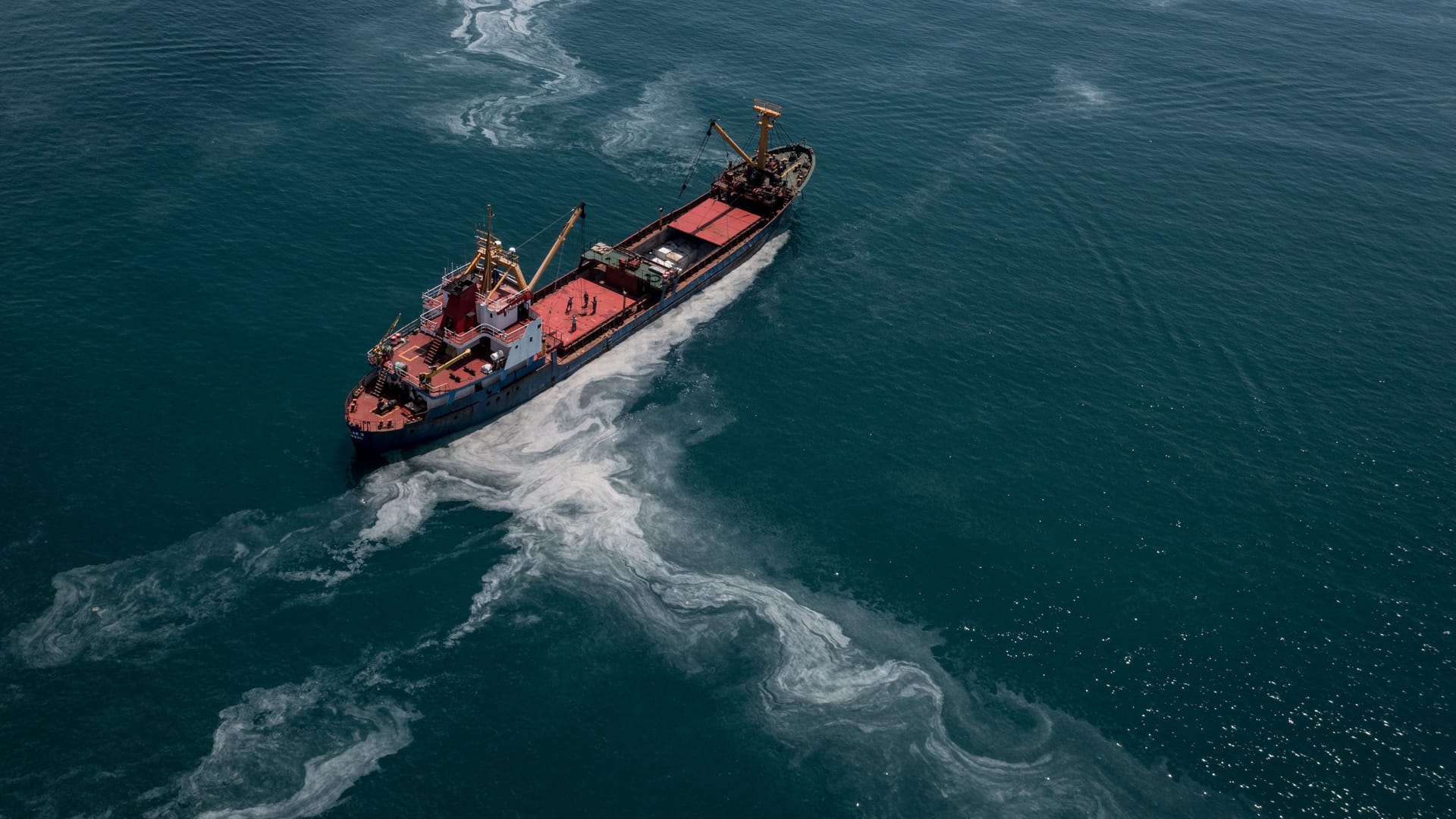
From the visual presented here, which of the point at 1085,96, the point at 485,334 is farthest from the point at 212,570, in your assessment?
the point at 1085,96

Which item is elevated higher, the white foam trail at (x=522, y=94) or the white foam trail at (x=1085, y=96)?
the white foam trail at (x=1085, y=96)

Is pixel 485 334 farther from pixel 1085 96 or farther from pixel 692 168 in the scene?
pixel 1085 96

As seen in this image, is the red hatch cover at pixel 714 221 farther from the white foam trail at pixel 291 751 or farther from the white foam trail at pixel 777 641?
the white foam trail at pixel 291 751

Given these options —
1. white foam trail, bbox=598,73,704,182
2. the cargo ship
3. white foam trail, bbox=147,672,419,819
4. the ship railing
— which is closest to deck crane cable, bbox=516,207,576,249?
the cargo ship

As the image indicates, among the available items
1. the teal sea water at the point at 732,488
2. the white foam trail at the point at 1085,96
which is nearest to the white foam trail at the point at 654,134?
the teal sea water at the point at 732,488

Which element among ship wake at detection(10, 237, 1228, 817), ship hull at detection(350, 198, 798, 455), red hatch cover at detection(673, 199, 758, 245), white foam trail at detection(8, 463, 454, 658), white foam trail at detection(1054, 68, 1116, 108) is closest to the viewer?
ship wake at detection(10, 237, 1228, 817)

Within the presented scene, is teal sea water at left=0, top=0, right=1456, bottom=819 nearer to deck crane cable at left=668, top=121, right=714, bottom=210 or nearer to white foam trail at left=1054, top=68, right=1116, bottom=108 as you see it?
deck crane cable at left=668, top=121, right=714, bottom=210
